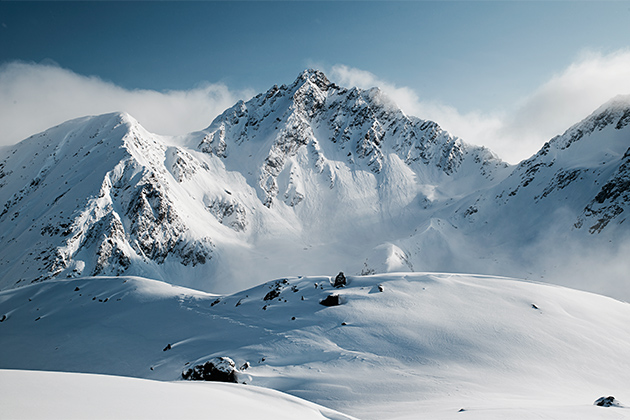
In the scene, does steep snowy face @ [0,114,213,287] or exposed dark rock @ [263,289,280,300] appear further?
steep snowy face @ [0,114,213,287]

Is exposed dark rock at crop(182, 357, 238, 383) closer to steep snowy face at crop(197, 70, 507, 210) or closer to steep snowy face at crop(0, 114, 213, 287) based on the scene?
steep snowy face at crop(0, 114, 213, 287)

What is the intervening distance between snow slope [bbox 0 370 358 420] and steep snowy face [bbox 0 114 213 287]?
252 ft

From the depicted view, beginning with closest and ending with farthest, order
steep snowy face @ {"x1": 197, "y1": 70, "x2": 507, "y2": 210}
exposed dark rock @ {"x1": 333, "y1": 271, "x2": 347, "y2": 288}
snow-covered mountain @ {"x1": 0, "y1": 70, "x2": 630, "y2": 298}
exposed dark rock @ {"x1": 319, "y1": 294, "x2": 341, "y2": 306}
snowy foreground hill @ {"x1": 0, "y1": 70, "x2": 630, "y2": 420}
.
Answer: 1. snowy foreground hill @ {"x1": 0, "y1": 70, "x2": 630, "y2": 420}
2. exposed dark rock @ {"x1": 319, "y1": 294, "x2": 341, "y2": 306}
3. exposed dark rock @ {"x1": 333, "y1": 271, "x2": 347, "y2": 288}
4. snow-covered mountain @ {"x1": 0, "y1": 70, "x2": 630, "y2": 298}
5. steep snowy face @ {"x1": 197, "y1": 70, "x2": 507, "y2": 210}

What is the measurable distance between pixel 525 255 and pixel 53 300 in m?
100

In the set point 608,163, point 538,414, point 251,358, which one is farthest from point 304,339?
point 608,163

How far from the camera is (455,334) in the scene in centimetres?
1677

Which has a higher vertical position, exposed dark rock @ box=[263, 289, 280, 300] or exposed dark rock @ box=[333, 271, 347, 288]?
exposed dark rock @ box=[333, 271, 347, 288]

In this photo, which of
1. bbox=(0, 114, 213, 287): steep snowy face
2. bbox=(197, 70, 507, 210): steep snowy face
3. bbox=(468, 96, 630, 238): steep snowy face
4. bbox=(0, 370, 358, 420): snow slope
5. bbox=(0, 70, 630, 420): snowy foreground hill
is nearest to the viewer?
bbox=(0, 370, 358, 420): snow slope

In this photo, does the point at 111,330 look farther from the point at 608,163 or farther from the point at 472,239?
the point at 608,163

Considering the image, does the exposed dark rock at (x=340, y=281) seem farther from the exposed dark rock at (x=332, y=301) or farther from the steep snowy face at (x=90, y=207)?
the steep snowy face at (x=90, y=207)

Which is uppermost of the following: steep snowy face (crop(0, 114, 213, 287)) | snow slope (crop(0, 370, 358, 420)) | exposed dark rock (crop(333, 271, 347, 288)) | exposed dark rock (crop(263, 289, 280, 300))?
steep snowy face (crop(0, 114, 213, 287))

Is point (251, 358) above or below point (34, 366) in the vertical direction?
above

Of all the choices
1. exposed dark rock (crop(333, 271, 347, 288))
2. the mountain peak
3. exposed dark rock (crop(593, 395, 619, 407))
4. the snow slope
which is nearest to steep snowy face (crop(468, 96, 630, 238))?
exposed dark rock (crop(333, 271, 347, 288))

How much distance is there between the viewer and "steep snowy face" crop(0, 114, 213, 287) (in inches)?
2724
